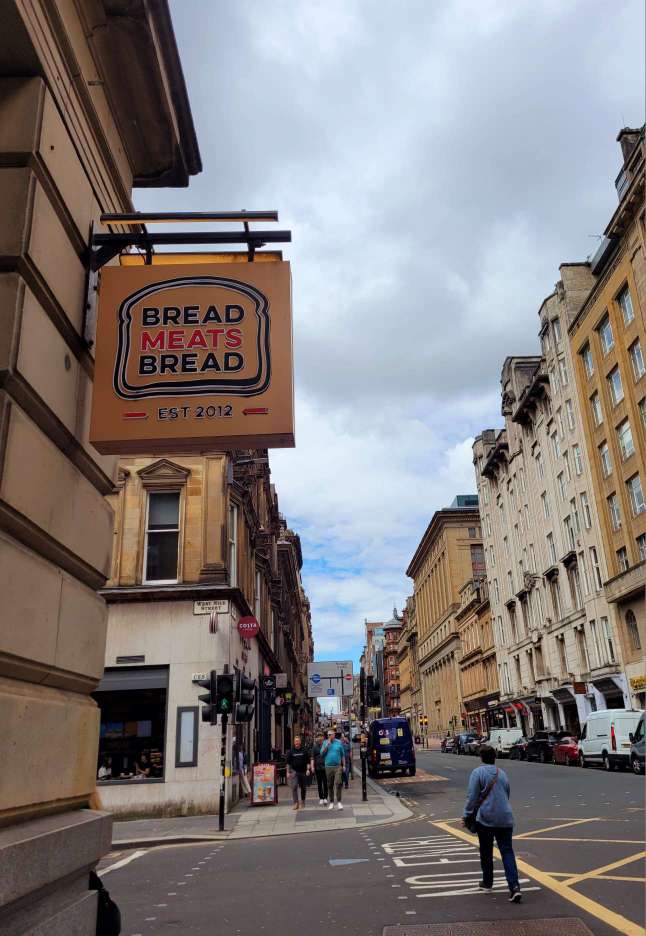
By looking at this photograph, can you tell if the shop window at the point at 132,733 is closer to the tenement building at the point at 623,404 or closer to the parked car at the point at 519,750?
the parked car at the point at 519,750

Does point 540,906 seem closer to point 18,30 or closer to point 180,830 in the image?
point 18,30

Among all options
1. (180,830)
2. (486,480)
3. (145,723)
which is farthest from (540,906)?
(486,480)

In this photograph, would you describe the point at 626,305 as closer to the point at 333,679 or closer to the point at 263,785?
the point at 333,679

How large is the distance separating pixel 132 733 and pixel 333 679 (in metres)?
19.3

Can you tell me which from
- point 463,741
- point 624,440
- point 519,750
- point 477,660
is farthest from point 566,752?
point 477,660

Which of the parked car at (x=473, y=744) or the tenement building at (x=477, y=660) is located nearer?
the parked car at (x=473, y=744)

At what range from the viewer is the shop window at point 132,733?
20.3m

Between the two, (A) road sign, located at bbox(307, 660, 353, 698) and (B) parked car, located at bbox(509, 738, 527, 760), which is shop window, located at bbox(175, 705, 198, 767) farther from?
(B) parked car, located at bbox(509, 738, 527, 760)

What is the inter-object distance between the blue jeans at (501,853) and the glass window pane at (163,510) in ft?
→ 52.3

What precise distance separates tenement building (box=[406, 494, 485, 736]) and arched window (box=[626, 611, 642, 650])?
57469mm

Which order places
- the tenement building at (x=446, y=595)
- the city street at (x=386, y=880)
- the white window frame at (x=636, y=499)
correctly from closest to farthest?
the city street at (x=386, y=880)
the white window frame at (x=636, y=499)
the tenement building at (x=446, y=595)

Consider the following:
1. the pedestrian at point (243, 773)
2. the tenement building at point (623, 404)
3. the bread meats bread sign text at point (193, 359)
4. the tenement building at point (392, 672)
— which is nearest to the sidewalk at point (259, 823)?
the pedestrian at point (243, 773)

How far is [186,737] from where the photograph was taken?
20.0 m

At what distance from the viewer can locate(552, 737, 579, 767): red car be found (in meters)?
34.2
